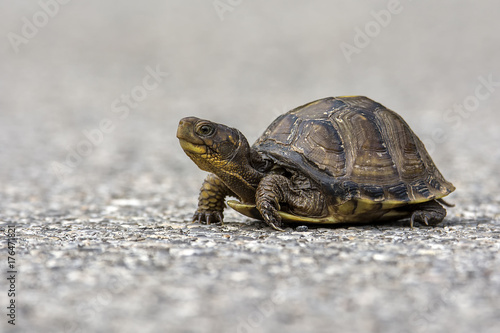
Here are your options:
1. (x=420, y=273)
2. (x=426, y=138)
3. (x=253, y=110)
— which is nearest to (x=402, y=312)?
(x=420, y=273)

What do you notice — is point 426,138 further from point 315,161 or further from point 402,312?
point 402,312

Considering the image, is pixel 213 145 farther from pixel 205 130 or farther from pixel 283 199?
pixel 283 199

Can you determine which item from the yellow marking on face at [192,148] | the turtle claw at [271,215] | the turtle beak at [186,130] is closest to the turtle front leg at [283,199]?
the turtle claw at [271,215]

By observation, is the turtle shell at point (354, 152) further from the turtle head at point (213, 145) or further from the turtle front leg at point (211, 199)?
the turtle front leg at point (211, 199)

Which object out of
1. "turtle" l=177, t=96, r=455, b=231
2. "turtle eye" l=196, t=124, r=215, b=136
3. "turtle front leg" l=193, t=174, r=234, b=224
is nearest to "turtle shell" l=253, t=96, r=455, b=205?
"turtle" l=177, t=96, r=455, b=231

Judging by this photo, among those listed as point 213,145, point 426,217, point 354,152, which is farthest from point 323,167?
point 426,217

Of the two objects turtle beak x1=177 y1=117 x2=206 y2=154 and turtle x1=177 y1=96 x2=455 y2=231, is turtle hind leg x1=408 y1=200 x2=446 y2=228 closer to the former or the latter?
turtle x1=177 y1=96 x2=455 y2=231
